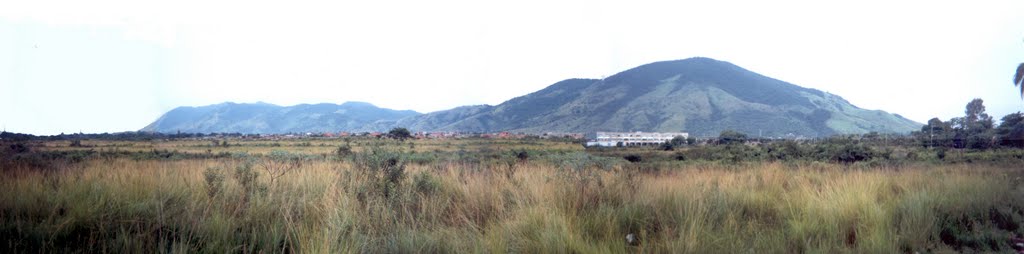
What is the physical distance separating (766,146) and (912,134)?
11.1 feet

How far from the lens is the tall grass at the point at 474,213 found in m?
3.21

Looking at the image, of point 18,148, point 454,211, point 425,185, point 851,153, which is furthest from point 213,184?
point 851,153

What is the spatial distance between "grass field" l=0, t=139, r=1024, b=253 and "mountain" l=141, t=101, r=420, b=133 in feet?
17.3

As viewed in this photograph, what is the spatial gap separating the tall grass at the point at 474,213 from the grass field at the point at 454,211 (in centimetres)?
2

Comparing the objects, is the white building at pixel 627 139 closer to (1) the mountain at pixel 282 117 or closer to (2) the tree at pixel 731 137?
(2) the tree at pixel 731 137

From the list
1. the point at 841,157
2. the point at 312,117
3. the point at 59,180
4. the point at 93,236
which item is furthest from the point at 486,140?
the point at 841,157

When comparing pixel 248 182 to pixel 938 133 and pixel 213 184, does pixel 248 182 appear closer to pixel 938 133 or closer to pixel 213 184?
pixel 213 184

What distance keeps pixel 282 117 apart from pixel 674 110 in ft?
54.4

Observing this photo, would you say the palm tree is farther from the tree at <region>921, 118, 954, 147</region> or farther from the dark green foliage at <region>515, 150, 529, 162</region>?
the dark green foliage at <region>515, 150, 529, 162</region>

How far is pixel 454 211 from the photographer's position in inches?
190

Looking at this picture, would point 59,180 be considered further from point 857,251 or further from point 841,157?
point 841,157

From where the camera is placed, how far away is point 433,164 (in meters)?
8.45

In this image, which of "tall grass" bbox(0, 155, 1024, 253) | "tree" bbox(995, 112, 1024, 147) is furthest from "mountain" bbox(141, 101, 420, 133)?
"tree" bbox(995, 112, 1024, 147)

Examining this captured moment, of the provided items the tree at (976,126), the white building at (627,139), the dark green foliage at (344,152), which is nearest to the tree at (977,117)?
the tree at (976,126)
